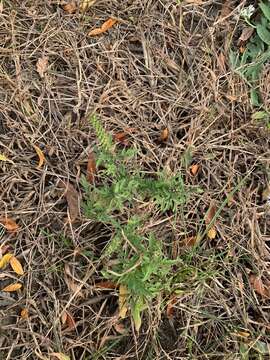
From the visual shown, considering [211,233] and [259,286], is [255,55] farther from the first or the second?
[259,286]

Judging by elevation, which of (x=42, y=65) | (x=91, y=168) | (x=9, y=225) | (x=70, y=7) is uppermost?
(x=70, y=7)

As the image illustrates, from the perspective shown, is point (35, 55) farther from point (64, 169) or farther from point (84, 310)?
point (84, 310)

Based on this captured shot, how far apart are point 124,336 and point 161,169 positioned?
1.91 ft

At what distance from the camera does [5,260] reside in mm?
1993

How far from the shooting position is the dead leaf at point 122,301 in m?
1.94

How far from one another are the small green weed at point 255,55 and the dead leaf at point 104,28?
461mm

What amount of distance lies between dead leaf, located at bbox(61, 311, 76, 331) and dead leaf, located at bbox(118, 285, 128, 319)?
157mm

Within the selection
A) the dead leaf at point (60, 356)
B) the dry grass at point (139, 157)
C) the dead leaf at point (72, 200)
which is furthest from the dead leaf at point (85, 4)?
the dead leaf at point (60, 356)

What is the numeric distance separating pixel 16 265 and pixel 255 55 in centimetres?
116

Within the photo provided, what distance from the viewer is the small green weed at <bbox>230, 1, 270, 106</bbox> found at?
224 centimetres

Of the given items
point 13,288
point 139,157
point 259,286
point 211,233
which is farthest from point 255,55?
point 13,288

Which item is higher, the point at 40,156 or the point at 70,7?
the point at 70,7

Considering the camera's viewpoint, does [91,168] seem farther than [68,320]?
Yes

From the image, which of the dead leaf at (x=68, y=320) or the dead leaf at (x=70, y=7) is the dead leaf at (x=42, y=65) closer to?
the dead leaf at (x=70, y=7)
